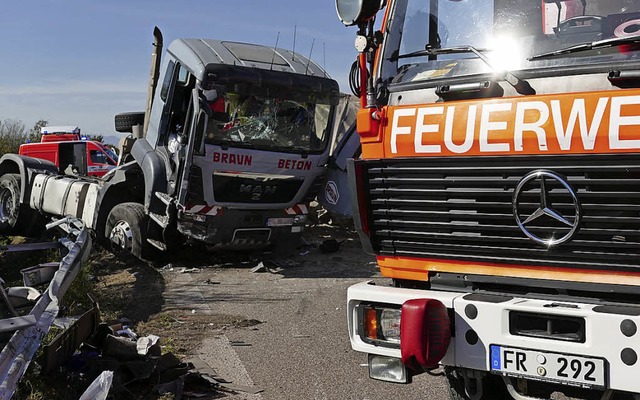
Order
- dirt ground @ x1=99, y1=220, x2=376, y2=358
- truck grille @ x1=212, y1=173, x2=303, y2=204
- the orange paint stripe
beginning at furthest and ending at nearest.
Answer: truck grille @ x1=212, y1=173, x2=303, y2=204
dirt ground @ x1=99, y1=220, x2=376, y2=358
the orange paint stripe

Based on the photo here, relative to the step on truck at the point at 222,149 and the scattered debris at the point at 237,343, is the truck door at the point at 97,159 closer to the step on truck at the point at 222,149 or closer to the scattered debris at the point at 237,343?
the step on truck at the point at 222,149

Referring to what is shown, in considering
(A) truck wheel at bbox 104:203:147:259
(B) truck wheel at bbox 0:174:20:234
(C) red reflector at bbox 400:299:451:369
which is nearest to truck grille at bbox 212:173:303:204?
(A) truck wheel at bbox 104:203:147:259

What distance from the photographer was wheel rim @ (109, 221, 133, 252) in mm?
10703

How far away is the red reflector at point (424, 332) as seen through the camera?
11.6 ft

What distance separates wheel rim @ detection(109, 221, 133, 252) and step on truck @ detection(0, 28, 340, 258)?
2cm

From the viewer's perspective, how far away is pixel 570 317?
3.25 m

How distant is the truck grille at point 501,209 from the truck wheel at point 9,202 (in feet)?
35.9

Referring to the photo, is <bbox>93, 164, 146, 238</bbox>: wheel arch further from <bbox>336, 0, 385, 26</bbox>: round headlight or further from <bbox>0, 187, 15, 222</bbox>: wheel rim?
<bbox>336, 0, 385, 26</bbox>: round headlight

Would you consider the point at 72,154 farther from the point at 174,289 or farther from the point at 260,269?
the point at 174,289

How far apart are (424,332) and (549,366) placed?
0.59m

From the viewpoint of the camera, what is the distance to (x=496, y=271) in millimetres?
3771

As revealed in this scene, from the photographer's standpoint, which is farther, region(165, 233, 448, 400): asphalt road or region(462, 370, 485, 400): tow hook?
region(165, 233, 448, 400): asphalt road

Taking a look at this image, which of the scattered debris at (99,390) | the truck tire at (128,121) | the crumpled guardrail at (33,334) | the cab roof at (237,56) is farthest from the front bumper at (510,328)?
the truck tire at (128,121)

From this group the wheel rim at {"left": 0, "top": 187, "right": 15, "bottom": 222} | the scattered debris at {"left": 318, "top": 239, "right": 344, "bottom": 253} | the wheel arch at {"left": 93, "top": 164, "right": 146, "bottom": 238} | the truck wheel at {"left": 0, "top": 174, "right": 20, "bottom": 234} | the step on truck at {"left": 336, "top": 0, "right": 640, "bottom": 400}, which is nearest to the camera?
the step on truck at {"left": 336, "top": 0, "right": 640, "bottom": 400}
